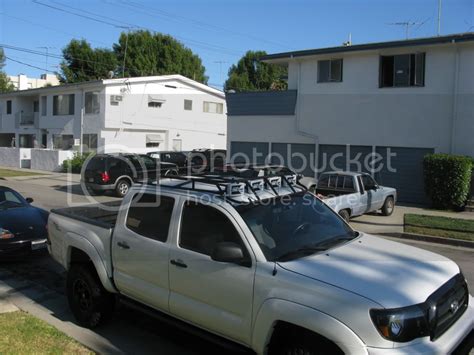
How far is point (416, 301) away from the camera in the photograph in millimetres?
3521

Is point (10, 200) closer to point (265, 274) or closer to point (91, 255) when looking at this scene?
point (91, 255)

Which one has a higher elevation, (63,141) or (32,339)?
(63,141)

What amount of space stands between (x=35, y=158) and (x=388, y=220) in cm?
2723

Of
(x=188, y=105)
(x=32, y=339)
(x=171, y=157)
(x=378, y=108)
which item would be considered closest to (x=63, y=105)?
(x=188, y=105)

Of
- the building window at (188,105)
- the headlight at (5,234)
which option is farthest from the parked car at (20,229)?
the building window at (188,105)

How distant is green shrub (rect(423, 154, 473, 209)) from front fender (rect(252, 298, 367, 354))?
14.8 m

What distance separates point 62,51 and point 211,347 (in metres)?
61.3

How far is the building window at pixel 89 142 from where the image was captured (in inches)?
1343

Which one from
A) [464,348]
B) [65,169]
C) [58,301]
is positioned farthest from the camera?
[65,169]

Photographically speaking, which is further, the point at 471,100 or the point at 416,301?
the point at 471,100

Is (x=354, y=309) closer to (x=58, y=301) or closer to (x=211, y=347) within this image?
(x=211, y=347)

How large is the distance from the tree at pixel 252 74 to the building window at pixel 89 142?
3280 centimetres

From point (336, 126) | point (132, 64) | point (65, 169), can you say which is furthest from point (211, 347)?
point (132, 64)

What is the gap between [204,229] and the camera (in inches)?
183
